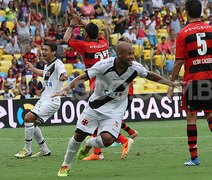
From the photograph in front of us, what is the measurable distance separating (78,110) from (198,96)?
39.4 feet

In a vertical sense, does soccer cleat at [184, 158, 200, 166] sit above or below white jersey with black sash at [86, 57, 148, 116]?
below

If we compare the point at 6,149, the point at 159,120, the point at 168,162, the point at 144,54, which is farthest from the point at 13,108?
the point at 168,162

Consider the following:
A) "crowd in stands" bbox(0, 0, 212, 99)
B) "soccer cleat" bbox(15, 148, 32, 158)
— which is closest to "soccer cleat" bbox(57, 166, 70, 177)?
"soccer cleat" bbox(15, 148, 32, 158)

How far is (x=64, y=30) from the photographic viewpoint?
30359 mm

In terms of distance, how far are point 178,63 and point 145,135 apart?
7.50 metres

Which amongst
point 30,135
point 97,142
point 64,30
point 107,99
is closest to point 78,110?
point 64,30

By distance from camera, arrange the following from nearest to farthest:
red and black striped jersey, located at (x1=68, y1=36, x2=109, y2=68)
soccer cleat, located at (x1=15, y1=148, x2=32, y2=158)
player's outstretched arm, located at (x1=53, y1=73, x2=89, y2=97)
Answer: player's outstretched arm, located at (x1=53, y1=73, x2=89, y2=97)
soccer cleat, located at (x1=15, y1=148, x2=32, y2=158)
red and black striped jersey, located at (x1=68, y1=36, x2=109, y2=68)

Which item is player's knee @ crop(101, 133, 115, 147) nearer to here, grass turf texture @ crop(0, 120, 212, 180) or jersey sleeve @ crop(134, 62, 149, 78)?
grass turf texture @ crop(0, 120, 212, 180)

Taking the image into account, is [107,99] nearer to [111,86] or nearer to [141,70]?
[111,86]

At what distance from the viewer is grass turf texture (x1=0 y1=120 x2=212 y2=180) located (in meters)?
11.3

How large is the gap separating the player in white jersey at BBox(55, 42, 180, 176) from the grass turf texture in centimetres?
51

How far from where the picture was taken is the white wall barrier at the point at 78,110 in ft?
76.5

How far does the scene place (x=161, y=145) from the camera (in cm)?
1636

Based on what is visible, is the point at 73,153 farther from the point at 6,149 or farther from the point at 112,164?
the point at 6,149
